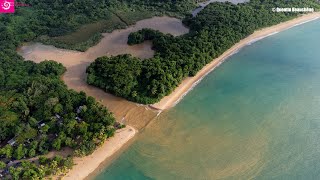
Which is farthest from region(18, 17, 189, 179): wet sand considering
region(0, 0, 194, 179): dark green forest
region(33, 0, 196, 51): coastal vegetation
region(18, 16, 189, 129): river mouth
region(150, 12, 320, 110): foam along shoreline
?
region(150, 12, 320, 110): foam along shoreline

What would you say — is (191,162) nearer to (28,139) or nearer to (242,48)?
(28,139)

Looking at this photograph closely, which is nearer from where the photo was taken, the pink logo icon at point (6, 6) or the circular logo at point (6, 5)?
the pink logo icon at point (6, 6)

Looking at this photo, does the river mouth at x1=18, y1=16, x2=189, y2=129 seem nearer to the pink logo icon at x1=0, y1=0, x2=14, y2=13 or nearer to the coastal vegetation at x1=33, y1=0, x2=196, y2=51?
the coastal vegetation at x1=33, y1=0, x2=196, y2=51

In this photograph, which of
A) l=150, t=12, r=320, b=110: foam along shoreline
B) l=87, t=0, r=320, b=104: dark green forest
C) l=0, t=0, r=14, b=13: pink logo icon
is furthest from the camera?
l=0, t=0, r=14, b=13: pink logo icon

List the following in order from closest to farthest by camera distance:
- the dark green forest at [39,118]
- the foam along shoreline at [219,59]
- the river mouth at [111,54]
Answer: the dark green forest at [39,118], the river mouth at [111,54], the foam along shoreline at [219,59]

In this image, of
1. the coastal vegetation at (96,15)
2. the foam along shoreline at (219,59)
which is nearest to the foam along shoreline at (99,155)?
the foam along shoreline at (219,59)

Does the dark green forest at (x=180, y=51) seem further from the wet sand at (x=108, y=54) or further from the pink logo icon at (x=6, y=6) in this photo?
the pink logo icon at (x=6, y=6)
